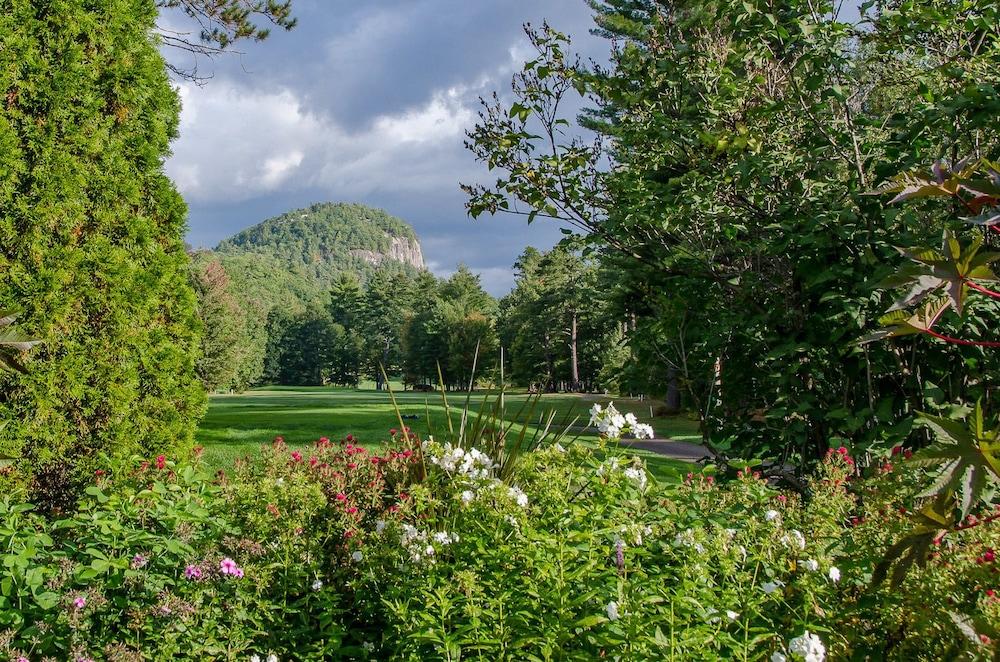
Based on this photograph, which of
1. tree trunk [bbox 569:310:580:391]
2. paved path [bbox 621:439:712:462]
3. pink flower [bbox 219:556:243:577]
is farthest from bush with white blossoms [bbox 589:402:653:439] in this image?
tree trunk [bbox 569:310:580:391]

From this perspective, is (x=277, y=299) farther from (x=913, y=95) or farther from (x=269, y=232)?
(x=269, y=232)

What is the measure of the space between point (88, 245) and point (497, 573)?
Answer: 4.35 meters

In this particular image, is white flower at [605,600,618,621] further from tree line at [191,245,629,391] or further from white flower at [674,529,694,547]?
tree line at [191,245,629,391]

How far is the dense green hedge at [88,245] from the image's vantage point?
4461mm

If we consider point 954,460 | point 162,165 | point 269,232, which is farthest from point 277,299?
point 269,232

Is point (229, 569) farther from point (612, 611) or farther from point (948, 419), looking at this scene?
point (948, 419)

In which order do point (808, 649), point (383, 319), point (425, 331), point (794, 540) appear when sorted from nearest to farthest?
point (808, 649) < point (794, 540) < point (425, 331) < point (383, 319)

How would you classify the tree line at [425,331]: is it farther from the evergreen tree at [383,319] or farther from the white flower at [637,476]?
the white flower at [637,476]

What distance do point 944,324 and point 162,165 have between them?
581 centimetres

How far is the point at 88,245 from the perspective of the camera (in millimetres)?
4742

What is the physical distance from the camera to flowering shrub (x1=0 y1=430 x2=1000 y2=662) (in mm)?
1777

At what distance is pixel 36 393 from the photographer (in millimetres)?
4402

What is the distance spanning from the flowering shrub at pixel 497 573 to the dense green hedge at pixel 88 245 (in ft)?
5.10

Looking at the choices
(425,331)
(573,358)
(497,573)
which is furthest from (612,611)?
(425,331)
